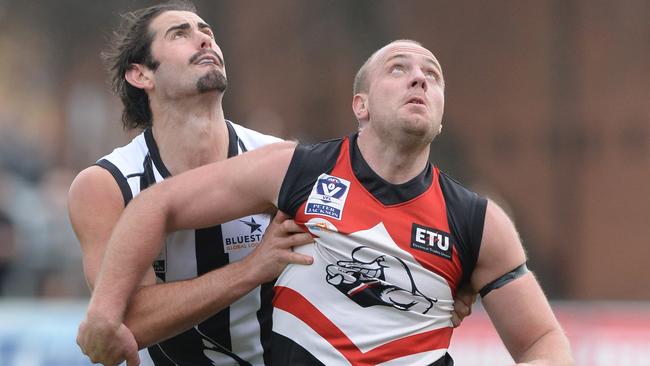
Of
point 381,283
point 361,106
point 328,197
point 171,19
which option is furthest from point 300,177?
point 171,19

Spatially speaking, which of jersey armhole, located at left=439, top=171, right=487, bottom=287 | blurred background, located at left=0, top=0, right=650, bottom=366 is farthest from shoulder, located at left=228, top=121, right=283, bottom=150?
blurred background, located at left=0, top=0, right=650, bottom=366

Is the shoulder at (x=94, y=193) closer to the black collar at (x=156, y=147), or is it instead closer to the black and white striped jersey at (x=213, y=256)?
the black and white striped jersey at (x=213, y=256)

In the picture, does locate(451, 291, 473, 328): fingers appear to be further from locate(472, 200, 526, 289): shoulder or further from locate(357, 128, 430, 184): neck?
locate(357, 128, 430, 184): neck

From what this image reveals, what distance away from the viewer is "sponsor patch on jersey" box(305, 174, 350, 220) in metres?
5.16

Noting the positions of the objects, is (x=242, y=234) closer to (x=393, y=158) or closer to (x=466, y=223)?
(x=393, y=158)

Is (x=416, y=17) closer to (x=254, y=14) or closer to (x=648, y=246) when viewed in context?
(x=254, y=14)

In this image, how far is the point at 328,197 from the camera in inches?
204

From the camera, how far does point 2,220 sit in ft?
42.9

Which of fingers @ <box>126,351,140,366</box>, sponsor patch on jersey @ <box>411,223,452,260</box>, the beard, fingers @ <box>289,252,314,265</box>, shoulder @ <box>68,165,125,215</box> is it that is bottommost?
fingers @ <box>126,351,140,366</box>

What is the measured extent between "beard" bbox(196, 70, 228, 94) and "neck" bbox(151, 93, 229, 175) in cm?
7

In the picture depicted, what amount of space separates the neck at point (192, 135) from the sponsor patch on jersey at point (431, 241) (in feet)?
4.30

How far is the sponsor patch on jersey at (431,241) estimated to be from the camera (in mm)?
5121

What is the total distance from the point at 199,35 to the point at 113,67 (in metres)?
0.68

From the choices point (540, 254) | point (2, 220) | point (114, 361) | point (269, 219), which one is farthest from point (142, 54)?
point (540, 254)
